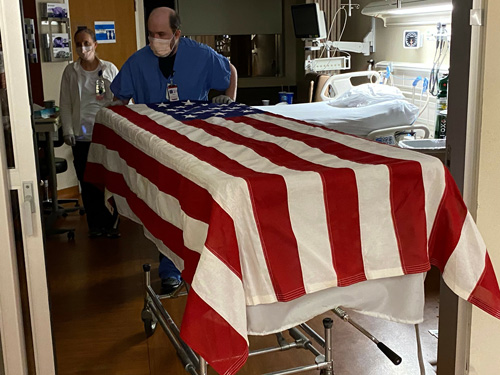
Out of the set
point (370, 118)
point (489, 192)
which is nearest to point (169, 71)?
point (370, 118)

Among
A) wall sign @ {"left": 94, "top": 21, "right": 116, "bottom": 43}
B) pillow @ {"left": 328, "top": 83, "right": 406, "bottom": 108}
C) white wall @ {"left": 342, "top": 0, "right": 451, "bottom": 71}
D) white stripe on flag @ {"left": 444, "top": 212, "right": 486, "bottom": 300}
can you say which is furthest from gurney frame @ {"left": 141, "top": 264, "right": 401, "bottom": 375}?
wall sign @ {"left": 94, "top": 21, "right": 116, "bottom": 43}

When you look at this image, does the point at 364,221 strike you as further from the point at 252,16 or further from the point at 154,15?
the point at 252,16

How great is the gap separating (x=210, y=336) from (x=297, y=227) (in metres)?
0.37

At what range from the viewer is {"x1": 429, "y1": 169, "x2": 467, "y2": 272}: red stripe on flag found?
1.93 m

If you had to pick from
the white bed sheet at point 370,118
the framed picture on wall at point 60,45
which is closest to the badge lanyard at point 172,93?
the white bed sheet at point 370,118

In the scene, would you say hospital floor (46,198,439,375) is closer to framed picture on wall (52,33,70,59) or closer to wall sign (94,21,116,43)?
framed picture on wall (52,33,70,59)

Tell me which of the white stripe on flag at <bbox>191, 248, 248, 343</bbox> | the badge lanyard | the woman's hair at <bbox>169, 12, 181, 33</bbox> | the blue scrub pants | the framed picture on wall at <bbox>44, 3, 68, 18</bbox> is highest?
the framed picture on wall at <bbox>44, 3, 68, 18</bbox>

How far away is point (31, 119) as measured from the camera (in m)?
1.79

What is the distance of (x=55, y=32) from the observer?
18.5 ft

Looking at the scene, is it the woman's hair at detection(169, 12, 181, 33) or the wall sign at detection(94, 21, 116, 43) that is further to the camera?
the wall sign at detection(94, 21, 116, 43)

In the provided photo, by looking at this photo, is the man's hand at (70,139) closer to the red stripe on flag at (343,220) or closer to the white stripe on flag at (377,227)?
the red stripe on flag at (343,220)

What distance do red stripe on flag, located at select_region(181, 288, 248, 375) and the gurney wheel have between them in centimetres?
146

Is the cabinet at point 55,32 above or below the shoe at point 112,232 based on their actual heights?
above

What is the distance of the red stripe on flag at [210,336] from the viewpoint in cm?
168
